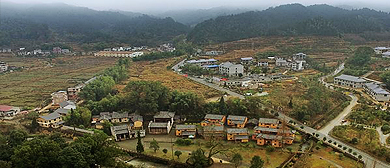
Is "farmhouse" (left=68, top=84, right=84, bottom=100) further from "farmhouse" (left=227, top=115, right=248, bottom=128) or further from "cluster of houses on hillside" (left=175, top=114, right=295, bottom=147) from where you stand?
"farmhouse" (left=227, top=115, right=248, bottom=128)

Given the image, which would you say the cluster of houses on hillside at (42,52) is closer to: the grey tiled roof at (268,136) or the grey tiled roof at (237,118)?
the grey tiled roof at (237,118)

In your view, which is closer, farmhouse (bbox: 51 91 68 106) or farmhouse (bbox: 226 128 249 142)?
farmhouse (bbox: 226 128 249 142)

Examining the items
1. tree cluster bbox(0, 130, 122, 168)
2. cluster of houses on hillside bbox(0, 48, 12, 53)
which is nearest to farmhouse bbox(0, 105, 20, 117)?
tree cluster bbox(0, 130, 122, 168)

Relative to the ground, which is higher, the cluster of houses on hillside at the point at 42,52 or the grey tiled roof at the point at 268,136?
the cluster of houses on hillside at the point at 42,52

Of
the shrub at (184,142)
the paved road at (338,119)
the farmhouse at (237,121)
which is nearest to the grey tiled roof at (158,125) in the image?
the shrub at (184,142)

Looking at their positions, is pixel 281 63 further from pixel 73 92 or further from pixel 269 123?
A: pixel 73 92

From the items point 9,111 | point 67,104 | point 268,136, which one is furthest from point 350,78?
point 9,111

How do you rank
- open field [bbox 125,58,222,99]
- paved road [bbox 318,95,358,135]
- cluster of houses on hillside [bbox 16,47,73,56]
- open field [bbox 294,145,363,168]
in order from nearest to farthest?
1. open field [bbox 294,145,363,168]
2. paved road [bbox 318,95,358,135]
3. open field [bbox 125,58,222,99]
4. cluster of houses on hillside [bbox 16,47,73,56]
